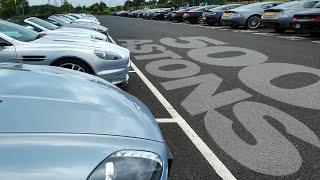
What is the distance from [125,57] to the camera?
7117 mm

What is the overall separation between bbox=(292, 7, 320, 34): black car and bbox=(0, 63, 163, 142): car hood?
44.1 ft

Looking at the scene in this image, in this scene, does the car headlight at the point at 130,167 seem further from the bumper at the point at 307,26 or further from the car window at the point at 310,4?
the car window at the point at 310,4

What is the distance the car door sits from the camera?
21.4ft

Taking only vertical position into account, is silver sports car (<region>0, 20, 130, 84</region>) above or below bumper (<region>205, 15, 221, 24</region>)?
above

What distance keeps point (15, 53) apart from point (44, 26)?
5.46 meters

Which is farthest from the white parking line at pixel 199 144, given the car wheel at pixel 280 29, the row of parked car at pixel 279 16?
the car wheel at pixel 280 29

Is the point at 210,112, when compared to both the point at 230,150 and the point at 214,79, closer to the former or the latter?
the point at 230,150

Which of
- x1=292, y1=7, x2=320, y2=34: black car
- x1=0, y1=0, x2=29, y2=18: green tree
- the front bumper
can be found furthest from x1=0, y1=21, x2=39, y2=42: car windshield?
x1=0, y1=0, x2=29, y2=18: green tree

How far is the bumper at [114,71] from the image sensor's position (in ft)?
22.1

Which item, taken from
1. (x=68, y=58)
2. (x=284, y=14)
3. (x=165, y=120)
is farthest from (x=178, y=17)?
(x=165, y=120)

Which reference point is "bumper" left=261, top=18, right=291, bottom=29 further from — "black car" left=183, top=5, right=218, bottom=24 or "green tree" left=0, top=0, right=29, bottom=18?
"green tree" left=0, top=0, right=29, bottom=18

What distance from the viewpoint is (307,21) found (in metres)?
15.5

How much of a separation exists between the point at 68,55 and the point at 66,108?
4.28 meters

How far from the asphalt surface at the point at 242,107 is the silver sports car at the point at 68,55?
69 cm
